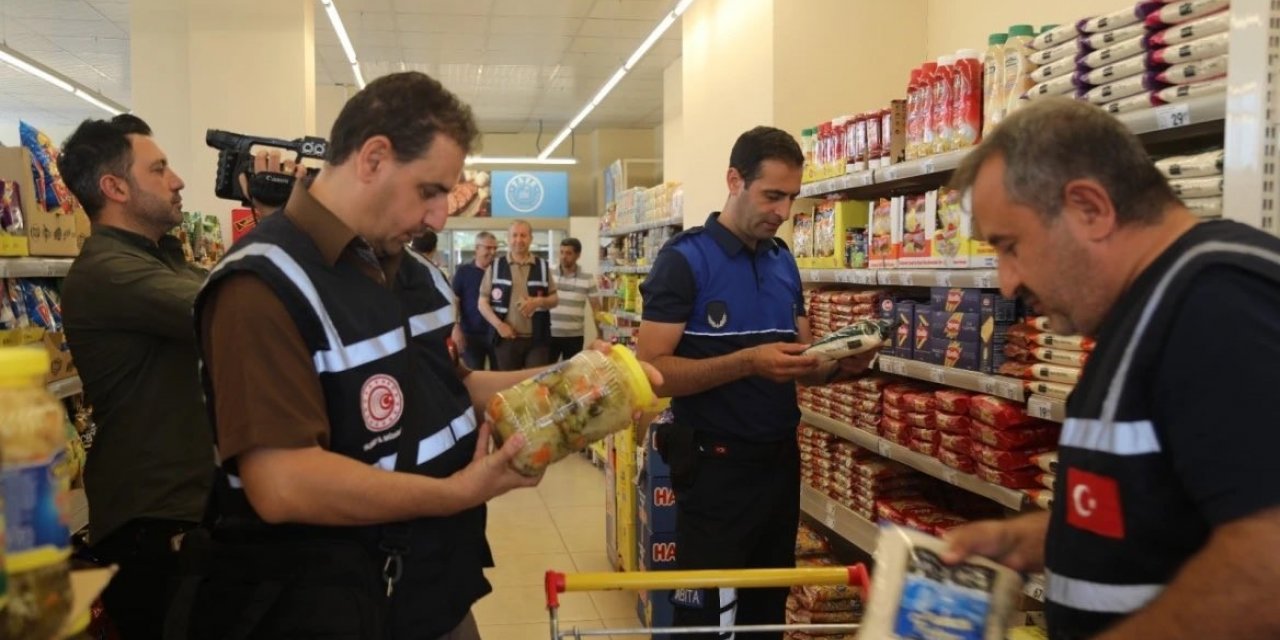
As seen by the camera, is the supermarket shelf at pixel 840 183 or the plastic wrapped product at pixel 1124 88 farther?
the supermarket shelf at pixel 840 183

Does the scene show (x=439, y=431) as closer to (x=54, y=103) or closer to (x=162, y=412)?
(x=162, y=412)

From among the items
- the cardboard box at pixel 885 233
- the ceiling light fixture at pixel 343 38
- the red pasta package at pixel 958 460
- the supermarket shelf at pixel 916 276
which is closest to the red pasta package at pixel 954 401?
the red pasta package at pixel 958 460

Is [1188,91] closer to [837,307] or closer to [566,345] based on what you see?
[837,307]

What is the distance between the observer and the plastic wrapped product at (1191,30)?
2094 mm

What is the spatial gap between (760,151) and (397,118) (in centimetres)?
151

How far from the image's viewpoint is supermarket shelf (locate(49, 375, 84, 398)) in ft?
9.53

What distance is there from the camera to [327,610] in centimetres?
159

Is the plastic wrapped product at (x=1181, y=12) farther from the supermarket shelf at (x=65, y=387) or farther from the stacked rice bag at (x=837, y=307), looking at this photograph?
the supermarket shelf at (x=65, y=387)

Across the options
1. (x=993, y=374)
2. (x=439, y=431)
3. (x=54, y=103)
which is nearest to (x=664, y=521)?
(x=993, y=374)

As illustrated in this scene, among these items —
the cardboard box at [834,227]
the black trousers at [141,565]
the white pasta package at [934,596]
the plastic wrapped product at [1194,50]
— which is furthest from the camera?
the cardboard box at [834,227]

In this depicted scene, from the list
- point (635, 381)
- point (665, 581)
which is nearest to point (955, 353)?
point (665, 581)

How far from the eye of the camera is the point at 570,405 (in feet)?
5.46

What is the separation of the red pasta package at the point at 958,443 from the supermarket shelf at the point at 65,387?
2.68 metres

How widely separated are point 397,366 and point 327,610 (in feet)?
1.36
